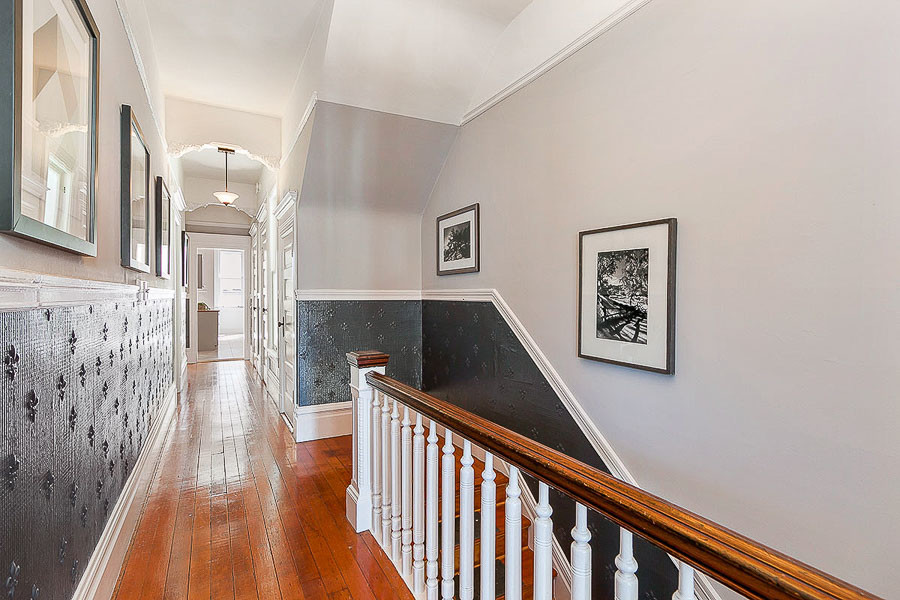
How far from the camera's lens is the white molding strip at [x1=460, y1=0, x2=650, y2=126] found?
1909mm

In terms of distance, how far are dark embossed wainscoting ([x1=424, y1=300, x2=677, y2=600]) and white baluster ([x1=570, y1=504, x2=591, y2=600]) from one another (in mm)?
1047

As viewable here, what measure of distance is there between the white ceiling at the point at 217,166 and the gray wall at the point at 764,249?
4.60 metres

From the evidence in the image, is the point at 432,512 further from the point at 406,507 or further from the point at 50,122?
the point at 50,122

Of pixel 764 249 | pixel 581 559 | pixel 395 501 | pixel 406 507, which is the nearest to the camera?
pixel 581 559

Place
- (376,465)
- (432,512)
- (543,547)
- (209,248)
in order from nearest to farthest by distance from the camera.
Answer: (543,547) → (432,512) → (376,465) → (209,248)

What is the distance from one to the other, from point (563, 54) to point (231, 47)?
2322mm

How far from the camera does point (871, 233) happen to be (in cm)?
122

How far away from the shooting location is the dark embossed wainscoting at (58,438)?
0.91m

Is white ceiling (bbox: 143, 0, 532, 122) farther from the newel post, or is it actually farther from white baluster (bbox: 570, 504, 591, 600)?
white baluster (bbox: 570, 504, 591, 600)

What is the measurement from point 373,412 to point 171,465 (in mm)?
1941

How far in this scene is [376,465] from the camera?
85.3 inches

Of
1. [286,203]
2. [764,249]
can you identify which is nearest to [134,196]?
[286,203]

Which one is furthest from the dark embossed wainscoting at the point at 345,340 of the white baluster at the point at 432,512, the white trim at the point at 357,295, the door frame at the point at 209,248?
the door frame at the point at 209,248

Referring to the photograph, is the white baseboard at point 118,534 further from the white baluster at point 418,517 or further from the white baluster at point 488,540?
the white baluster at point 488,540
